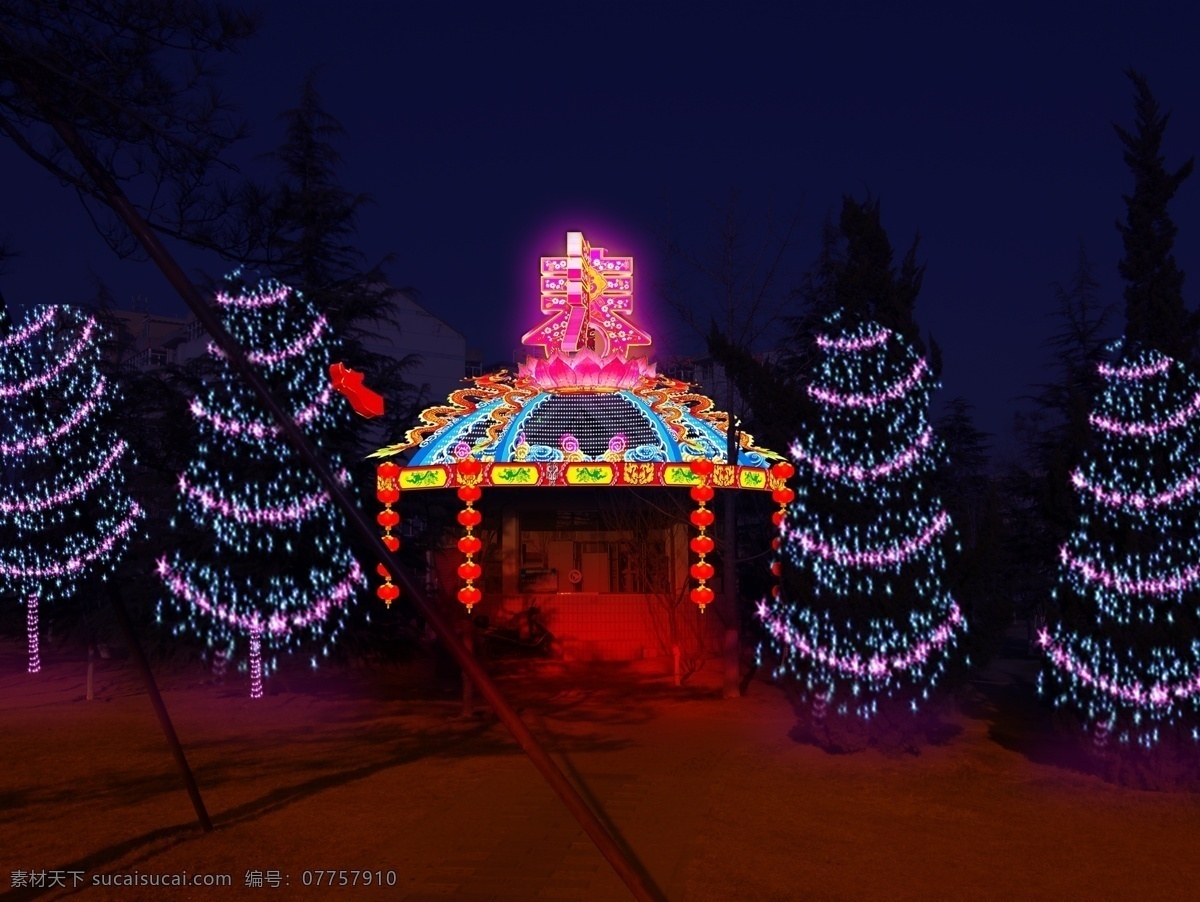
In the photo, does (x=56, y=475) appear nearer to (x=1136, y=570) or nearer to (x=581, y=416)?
(x=581, y=416)

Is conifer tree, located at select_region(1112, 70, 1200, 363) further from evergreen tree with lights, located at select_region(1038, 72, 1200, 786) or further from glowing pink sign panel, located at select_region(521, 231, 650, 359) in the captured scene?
glowing pink sign panel, located at select_region(521, 231, 650, 359)

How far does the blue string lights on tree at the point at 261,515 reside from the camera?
14.8 meters

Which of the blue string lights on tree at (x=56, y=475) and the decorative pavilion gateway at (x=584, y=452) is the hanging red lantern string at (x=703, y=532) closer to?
the decorative pavilion gateway at (x=584, y=452)

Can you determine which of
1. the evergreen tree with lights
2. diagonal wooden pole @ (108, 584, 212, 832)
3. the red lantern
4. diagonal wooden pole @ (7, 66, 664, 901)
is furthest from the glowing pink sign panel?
diagonal wooden pole @ (7, 66, 664, 901)

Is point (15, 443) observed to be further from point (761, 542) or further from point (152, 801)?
point (761, 542)

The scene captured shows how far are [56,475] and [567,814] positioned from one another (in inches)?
400

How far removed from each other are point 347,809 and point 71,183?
5.15 m

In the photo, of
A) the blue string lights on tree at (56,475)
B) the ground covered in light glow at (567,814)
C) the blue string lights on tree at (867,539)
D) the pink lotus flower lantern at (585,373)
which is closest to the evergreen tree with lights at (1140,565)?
the ground covered in light glow at (567,814)

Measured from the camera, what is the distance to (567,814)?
337 inches

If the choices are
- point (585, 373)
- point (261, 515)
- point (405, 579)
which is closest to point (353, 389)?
point (261, 515)

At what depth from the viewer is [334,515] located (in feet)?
48.8

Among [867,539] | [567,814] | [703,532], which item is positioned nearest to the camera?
[567,814]

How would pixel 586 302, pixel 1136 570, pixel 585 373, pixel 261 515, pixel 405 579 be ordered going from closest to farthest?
pixel 405 579, pixel 1136 570, pixel 261 515, pixel 585 373, pixel 586 302

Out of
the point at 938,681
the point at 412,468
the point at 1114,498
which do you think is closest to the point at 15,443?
the point at 412,468
